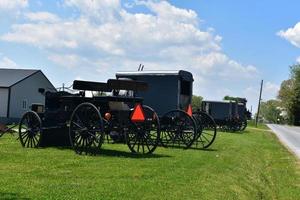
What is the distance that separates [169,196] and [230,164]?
5838 millimetres

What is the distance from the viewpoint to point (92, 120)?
48.4ft

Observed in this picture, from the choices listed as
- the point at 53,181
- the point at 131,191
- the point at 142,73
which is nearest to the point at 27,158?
the point at 53,181

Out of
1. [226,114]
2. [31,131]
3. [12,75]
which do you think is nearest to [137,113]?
[31,131]

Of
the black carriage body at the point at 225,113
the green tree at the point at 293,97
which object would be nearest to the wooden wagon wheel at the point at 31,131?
the black carriage body at the point at 225,113

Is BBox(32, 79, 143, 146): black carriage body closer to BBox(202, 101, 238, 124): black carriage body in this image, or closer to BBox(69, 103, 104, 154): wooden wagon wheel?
BBox(69, 103, 104, 154): wooden wagon wheel

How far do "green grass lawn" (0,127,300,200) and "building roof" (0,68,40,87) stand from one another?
3444 cm

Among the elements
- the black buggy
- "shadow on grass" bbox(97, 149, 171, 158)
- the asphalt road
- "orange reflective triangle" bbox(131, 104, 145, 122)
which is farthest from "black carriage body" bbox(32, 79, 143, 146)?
the asphalt road

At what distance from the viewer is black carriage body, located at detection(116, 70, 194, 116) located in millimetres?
23208

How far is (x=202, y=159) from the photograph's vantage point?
14805mm

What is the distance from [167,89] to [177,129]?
173 inches

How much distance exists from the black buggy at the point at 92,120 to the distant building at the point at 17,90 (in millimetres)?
28761

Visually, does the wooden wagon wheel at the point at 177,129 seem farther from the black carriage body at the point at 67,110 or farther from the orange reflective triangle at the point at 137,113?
the orange reflective triangle at the point at 137,113

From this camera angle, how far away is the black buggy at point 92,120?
48.1 feet

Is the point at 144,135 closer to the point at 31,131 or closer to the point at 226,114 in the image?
the point at 31,131
